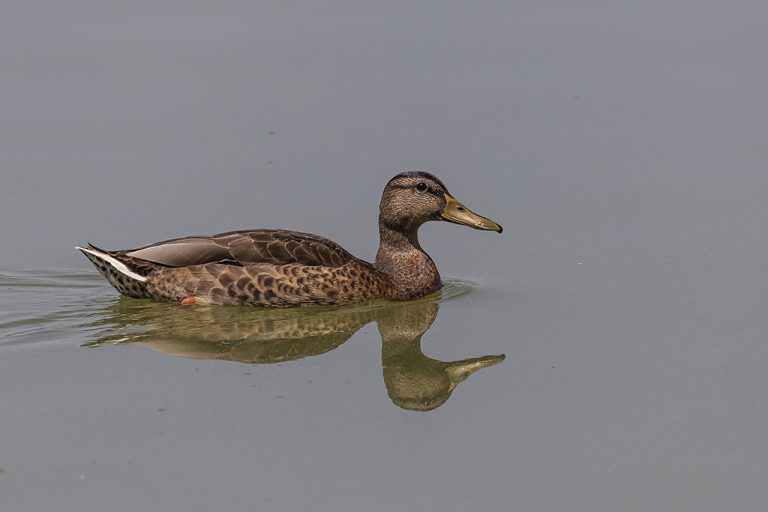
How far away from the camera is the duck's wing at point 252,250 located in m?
10.1

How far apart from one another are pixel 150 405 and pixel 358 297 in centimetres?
270

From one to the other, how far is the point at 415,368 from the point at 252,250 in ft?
6.43

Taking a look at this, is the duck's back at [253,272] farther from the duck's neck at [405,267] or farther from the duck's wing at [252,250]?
the duck's neck at [405,267]

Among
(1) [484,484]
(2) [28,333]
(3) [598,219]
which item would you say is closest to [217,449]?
(1) [484,484]

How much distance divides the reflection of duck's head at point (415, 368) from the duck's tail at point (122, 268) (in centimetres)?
173

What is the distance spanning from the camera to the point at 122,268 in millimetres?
9898

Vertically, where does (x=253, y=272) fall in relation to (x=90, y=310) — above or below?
above

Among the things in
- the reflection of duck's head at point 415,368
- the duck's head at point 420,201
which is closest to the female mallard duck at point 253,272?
the duck's head at point 420,201

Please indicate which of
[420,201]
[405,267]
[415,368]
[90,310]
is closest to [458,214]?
[420,201]

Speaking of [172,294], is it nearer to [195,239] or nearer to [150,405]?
[195,239]

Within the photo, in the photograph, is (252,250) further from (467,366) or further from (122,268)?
(467,366)

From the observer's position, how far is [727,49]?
13961 millimetres

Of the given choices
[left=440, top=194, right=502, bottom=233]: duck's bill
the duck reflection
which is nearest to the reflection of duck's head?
the duck reflection

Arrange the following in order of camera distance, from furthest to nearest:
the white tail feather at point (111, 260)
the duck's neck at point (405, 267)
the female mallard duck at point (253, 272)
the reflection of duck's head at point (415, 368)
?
the duck's neck at point (405, 267), the female mallard duck at point (253, 272), the white tail feather at point (111, 260), the reflection of duck's head at point (415, 368)
